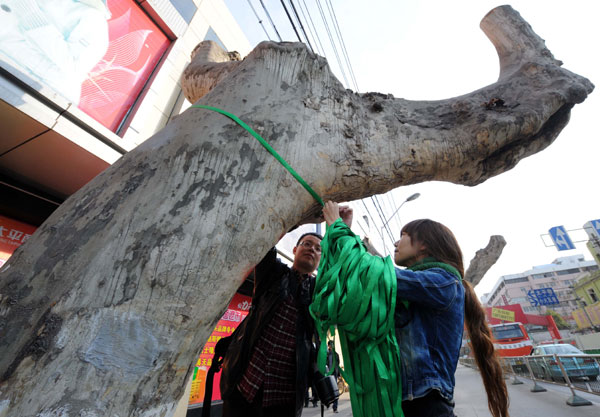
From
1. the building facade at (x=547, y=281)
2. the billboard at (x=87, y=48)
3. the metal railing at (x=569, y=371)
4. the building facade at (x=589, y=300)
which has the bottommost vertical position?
the metal railing at (x=569, y=371)

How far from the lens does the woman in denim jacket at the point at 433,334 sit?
100cm

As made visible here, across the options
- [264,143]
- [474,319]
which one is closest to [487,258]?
[474,319]

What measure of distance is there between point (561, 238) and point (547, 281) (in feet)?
156

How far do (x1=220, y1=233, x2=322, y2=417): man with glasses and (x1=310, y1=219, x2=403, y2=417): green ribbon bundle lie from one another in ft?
1.86

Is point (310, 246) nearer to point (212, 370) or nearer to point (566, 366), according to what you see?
point (212, 370)

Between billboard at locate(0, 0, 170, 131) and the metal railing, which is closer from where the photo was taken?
billboard at locate(0, 0, 170, 131)

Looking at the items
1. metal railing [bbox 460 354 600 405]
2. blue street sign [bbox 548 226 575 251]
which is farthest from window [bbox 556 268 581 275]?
metal railing [bbox 460 354 600 405]

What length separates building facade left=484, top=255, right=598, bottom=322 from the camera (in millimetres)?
45469

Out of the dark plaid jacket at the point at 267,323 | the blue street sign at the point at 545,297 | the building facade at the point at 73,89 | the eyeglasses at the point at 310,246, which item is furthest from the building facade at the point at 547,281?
the building facade at the point at 73,89

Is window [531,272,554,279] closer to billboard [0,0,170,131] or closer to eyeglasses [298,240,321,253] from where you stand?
eyeglasses [298,240,321,253]

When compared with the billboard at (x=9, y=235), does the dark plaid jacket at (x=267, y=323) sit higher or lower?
lower

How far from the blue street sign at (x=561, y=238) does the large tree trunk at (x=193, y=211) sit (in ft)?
58.6

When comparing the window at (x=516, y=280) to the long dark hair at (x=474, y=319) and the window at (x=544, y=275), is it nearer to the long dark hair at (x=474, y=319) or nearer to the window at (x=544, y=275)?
the window at (x=544, y=275)

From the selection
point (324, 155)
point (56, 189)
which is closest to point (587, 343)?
point (324, 155)
